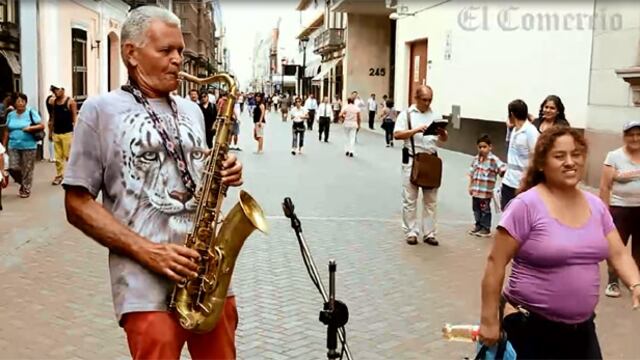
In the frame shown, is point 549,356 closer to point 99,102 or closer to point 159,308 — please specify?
point 159,308

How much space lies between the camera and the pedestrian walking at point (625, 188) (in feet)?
20.6

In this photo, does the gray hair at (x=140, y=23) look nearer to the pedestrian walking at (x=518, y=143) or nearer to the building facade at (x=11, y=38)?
the pedestrian walking at (x=518, y=143)

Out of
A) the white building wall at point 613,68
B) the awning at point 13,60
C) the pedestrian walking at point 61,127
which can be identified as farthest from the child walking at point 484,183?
the awning at point 13,60

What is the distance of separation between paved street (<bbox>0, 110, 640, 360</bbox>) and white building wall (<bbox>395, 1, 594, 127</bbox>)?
4841 millimetres

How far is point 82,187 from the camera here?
2572 mm

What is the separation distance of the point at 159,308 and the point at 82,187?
50 cm

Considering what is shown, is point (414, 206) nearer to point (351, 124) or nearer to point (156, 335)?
point (156, 335)

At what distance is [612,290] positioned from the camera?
6496mm

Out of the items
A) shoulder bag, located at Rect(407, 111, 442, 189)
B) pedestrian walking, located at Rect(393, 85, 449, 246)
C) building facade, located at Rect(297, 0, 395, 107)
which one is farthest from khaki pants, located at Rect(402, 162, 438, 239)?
building facade, located at Rect(297, 0, 395, 107)

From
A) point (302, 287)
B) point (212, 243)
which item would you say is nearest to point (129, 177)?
point (212, 243)

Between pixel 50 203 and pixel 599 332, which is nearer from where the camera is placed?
pixel 599 332

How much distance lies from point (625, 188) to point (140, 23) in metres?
4.99

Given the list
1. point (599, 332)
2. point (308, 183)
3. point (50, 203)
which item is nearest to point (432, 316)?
point (599, 332)

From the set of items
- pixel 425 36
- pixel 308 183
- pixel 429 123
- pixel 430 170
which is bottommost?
pixel 308 183
